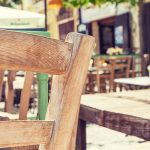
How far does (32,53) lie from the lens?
82 cm

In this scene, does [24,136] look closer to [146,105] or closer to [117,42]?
[146,105]

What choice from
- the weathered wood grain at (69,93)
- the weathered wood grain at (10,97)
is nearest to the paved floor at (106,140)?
the weathered wood grain at (10,97)

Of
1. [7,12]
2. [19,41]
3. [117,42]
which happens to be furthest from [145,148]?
[117,42]

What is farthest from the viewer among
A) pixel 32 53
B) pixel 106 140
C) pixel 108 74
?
pixel 108 74

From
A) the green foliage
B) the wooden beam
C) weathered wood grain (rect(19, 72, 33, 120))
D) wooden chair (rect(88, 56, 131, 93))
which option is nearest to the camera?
the wooden beam

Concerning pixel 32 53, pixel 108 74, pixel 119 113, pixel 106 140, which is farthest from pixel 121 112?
pixel 108 74

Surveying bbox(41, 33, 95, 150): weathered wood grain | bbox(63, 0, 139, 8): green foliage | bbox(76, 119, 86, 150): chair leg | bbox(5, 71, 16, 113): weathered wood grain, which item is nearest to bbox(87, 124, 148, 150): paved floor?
bbox(5, 71, 16, 113): weathered wood grain

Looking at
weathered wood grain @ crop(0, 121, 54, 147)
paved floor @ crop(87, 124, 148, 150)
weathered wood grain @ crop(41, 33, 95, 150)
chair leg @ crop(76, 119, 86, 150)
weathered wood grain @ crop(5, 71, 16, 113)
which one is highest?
weathered wood grain @ crop(41, 33, 95, 150)

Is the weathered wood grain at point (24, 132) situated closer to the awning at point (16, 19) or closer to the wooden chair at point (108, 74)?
the awning at point (16, 19)

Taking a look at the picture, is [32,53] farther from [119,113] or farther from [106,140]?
[106,140]

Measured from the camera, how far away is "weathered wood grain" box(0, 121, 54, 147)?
819 millimetres

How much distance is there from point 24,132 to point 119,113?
1.68 ft

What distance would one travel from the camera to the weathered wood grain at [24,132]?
819 millimetres

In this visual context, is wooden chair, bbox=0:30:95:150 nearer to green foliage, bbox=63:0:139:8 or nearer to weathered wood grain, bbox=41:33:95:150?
weathered wood grain, bbox=41:33:95:150
